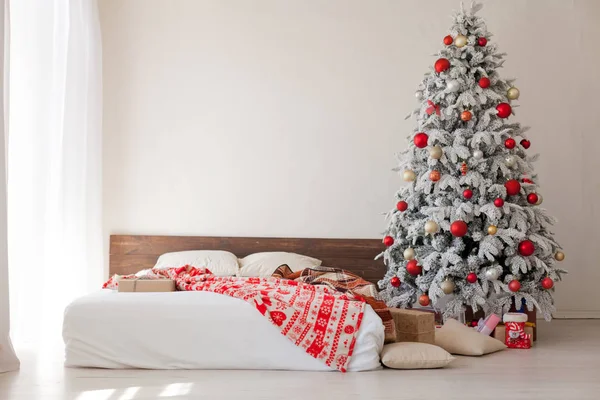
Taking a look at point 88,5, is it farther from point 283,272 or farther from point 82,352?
point 82,352

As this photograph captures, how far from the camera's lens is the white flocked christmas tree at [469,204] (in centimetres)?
470

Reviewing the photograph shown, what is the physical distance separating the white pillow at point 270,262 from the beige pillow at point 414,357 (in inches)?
75.0

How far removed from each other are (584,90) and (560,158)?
63cm

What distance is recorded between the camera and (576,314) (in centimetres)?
611

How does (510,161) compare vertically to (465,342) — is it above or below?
above

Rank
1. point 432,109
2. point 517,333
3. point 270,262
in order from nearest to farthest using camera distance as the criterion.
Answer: point 517,333
point 432,109
point 270,262

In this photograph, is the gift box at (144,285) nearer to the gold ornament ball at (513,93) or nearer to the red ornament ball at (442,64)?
the red ornament ball at (442,64)

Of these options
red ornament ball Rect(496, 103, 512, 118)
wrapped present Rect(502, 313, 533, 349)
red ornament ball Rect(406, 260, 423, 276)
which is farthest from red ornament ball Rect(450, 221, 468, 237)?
red ornament ball Rect(496, 103, 512, 118)

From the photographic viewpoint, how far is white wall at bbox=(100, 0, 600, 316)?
613 centimetres

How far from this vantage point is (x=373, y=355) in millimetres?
3654

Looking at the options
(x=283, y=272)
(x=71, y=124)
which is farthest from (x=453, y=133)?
(x=71, y=124)

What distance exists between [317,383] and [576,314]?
11.7 feet

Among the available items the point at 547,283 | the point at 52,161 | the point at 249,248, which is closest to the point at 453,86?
the point at 547,283

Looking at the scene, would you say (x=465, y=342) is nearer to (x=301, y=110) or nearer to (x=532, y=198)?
(x=532, y=198)
